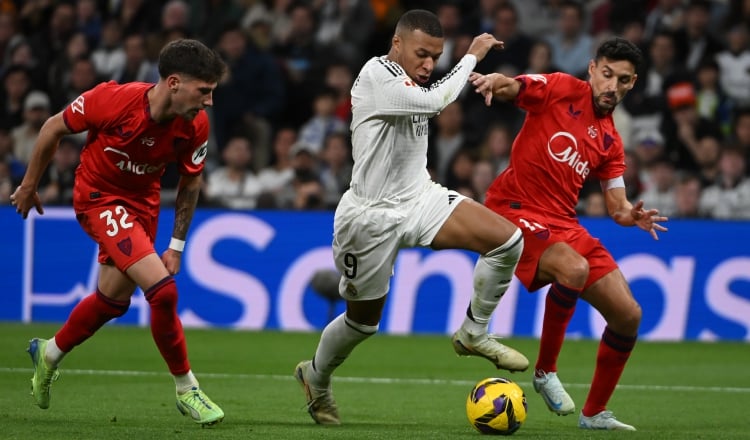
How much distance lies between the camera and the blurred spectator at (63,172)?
15.3 m

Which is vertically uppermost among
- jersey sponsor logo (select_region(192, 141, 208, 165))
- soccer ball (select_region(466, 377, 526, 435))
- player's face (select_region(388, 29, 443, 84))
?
player's face (select_region(388, 29, 443, 84))

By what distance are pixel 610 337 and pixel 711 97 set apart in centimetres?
881

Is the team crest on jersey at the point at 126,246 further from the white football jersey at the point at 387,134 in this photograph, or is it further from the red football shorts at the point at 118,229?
the white football jersey at the point at 387,134

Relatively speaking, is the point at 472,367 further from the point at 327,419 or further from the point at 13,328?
the point at 13,328

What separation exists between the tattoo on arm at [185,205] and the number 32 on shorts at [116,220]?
1.19 feet

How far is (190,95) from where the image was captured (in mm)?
7430

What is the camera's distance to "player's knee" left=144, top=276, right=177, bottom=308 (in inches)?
289

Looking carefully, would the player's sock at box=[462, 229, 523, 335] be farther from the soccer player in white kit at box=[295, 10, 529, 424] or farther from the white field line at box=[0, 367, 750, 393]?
the white field line at box=[0, 367, 750, 393]

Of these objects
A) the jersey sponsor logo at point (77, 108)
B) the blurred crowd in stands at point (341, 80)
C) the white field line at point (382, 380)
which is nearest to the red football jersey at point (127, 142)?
the jersey sponsor logo at point (77, 108)

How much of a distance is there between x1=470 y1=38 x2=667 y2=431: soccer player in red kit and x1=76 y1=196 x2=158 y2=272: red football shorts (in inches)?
90.9

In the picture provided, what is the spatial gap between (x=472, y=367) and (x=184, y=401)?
4791mm

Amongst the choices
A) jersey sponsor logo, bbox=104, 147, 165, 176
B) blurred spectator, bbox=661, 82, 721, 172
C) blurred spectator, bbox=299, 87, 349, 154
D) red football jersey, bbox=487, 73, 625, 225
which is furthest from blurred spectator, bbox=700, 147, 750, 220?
jersey sponsor logo, bbox=104, 147, 165, 176

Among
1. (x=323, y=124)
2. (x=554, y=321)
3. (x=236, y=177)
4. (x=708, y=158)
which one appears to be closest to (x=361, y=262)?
(x=554, y=321)

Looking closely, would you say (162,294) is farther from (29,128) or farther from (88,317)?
(29,128)
